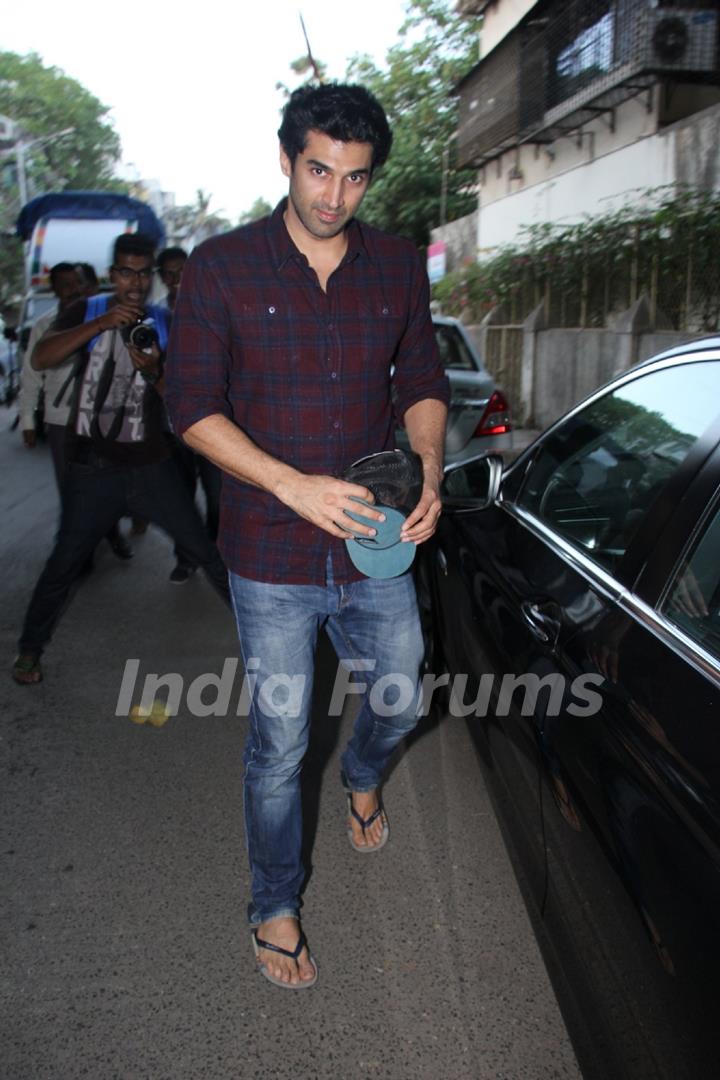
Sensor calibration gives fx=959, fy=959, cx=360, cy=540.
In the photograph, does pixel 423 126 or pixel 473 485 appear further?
pixel 423 126

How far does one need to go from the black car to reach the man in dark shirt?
0.35m

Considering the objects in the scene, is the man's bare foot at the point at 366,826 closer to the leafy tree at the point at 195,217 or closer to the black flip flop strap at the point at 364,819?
the black flip flop strap at the point at 364,819

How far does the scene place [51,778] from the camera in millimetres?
3494

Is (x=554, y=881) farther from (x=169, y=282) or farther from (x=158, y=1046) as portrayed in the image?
(x=169, y=282)

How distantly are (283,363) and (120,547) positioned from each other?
459cm

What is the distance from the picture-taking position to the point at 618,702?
1708 mm

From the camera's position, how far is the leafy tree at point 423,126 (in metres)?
25.4

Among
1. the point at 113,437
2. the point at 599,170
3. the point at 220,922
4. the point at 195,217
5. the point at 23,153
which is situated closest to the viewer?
the point at 220,922

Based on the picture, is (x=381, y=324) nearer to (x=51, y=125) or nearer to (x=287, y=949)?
(x=287, y=949)

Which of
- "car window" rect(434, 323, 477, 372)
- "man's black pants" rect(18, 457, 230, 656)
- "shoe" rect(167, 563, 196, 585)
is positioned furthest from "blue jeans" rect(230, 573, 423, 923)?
"car window" rect(434, 323, 477, 372)

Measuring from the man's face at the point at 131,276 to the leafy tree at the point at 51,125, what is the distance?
162ft

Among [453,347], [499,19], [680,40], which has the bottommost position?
[453,347]

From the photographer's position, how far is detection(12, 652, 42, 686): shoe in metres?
4.32

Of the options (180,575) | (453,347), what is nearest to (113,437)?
(180,575)
